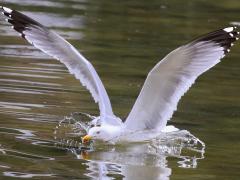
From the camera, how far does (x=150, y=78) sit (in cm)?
841

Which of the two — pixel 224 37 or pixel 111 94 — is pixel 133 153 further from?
pixel 111 94

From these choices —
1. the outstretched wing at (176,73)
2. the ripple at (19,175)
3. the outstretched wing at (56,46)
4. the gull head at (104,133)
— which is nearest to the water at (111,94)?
the ripple at (19,175)

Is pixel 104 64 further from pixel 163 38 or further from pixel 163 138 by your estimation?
pixel 163 138

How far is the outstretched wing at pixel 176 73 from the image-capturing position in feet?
27.6

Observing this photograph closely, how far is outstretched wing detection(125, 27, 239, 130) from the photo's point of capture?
8406 mm

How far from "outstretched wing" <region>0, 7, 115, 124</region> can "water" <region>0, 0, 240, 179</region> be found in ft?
2.01

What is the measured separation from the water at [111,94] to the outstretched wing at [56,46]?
0.61 metres

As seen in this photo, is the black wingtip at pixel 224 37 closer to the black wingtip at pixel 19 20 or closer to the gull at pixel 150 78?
the gull at pixel 150 78

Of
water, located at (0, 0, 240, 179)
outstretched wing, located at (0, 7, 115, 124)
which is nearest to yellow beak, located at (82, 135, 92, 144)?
water, located at (0, 0, 240, 179)

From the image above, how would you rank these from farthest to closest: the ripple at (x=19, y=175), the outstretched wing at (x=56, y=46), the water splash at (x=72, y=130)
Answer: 1. the outstretched wing at (x=56, y=46)
2. the water splash at (x=72, y=130)
3. the ripple at (x=19, y=175)


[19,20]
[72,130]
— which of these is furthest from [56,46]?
[72,130]

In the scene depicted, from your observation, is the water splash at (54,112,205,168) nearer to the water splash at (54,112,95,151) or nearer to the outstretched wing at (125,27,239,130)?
the water splash at (54,112,95,151)

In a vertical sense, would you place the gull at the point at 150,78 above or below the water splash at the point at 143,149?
above

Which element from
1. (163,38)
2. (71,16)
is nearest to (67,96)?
(163,38)
